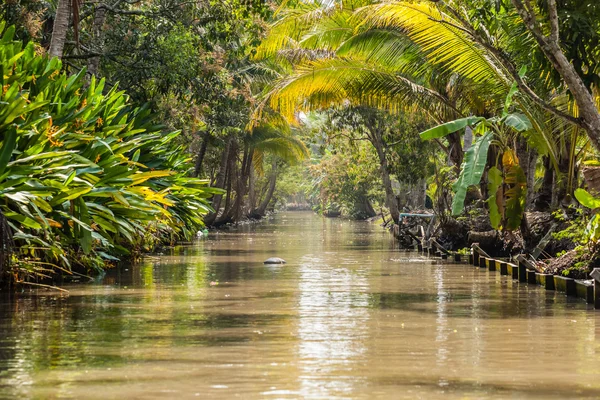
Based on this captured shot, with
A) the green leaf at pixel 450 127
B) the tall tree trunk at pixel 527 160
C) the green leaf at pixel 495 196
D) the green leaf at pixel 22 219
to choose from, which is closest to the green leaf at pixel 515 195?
the green leaf at pixel 495 196

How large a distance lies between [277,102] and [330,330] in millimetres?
15528

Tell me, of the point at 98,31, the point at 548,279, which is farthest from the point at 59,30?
the point at 548,279

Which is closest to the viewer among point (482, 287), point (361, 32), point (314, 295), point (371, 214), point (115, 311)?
point (115, 311)

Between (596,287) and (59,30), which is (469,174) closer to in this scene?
(596,287)

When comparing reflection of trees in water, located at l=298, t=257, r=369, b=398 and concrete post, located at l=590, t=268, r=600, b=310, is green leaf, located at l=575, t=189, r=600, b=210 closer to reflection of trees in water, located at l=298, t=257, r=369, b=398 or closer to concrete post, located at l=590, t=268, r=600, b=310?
concrete post, located at l=590, t=268, r=600, b=310

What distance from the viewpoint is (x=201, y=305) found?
1298 cm

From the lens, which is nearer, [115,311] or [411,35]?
[115,311]

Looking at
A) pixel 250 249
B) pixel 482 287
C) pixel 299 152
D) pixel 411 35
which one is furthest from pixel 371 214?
pixel 482 287

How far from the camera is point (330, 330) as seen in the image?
1055cm

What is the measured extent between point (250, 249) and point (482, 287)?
12759mm

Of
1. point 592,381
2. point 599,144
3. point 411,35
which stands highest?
point 411,35

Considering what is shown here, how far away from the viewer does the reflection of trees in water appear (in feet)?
24.8

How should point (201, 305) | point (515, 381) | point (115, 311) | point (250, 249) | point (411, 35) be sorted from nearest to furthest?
point (515, 381) < point (115, 311) < point (201, 305) < point (411, 35) < point (250, 249)

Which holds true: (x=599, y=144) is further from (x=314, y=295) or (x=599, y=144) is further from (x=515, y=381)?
(x=515, y=381)
